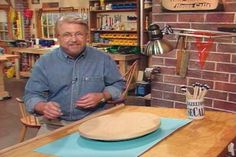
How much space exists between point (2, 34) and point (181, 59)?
8.11 m

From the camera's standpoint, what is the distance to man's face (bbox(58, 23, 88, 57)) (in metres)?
1.91

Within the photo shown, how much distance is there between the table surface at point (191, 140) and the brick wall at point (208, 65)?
60 centimetres

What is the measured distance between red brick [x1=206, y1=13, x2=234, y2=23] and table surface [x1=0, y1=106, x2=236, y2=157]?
863 mm

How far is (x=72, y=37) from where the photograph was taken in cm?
192

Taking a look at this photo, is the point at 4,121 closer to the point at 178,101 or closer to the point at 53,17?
the point at 178,101

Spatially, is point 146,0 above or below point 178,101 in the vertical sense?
above

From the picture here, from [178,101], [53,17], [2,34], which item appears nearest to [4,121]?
[178,101]

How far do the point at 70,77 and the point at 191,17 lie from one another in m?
1.08

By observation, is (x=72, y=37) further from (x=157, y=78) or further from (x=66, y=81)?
(x=157, y=78)

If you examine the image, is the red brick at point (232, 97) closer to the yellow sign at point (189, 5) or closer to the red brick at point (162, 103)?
the red brick at point (162, 103)

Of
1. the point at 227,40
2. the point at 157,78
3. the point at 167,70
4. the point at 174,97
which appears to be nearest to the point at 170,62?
the point at 167,70

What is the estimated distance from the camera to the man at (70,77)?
1.92 meters

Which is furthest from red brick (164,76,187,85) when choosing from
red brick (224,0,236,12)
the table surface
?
the table surface

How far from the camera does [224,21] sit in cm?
226
